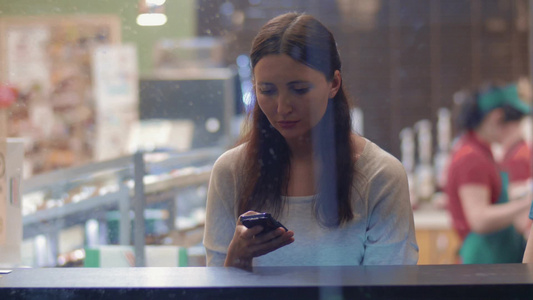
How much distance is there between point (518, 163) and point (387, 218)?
254 cm

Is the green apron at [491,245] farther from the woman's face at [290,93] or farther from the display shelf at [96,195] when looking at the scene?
the woman's face at [290,93]

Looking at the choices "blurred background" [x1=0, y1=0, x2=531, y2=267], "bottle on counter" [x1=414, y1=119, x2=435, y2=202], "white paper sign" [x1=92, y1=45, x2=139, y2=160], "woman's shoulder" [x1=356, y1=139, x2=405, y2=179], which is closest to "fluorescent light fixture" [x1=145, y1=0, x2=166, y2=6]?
"blurred background" [x1=0, y1=0, x2=531, y2=267]

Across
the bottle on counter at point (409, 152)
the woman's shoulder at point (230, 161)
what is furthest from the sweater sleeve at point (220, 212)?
the bottle on counter at point (409, 152)

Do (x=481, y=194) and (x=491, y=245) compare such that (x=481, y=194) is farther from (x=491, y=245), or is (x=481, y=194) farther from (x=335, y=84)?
(x=335, y=84)

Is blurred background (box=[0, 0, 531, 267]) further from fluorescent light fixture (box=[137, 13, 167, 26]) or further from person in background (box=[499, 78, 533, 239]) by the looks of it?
person in background (box=[499, 78, 533, 239])

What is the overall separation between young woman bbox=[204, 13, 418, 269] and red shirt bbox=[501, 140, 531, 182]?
2.45 m

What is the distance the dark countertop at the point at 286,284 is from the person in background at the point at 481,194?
51.0 inches

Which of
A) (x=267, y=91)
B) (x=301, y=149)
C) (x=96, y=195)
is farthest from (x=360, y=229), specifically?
(x=96, y=195)

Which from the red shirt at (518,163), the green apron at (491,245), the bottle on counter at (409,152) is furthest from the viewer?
the bottle on counter at (409,152)

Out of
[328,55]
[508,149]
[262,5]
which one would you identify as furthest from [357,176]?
[508,149]

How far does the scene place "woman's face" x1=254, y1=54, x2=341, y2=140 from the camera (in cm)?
96

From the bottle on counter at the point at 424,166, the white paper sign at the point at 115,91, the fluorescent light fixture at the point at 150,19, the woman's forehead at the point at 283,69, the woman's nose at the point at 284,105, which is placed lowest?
the bottle on counter at the point at 424,166

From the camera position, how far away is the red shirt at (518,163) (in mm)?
3290

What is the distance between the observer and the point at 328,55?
1.00m
